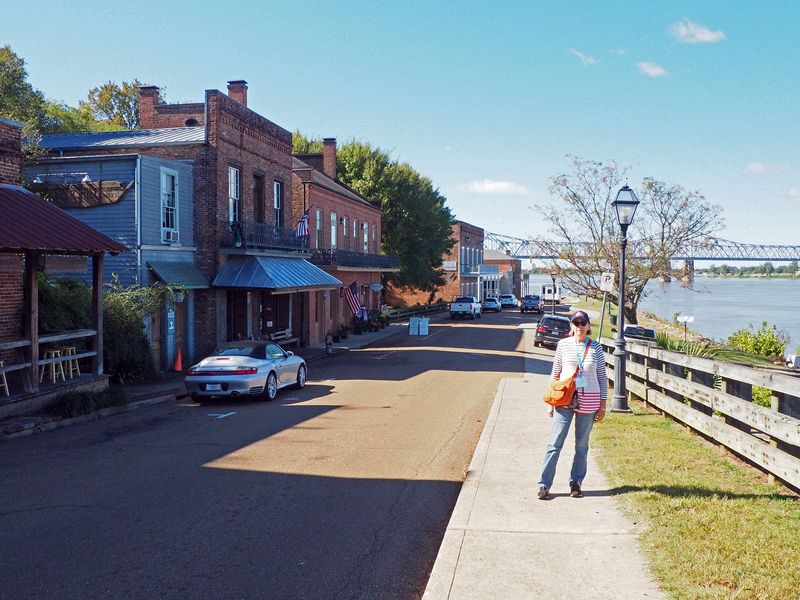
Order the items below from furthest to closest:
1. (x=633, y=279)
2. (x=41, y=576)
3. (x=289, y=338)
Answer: (x=633, y=279)
(x=289, y=338)
(x=41, y=576)

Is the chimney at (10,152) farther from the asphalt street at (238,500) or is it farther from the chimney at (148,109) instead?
the chimney at (148,109)

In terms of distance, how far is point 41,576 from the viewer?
5758 mm

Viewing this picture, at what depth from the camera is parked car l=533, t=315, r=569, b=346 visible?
32.8 metres

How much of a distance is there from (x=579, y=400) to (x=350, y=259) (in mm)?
32508

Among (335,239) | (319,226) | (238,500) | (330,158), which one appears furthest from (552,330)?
(238,500)

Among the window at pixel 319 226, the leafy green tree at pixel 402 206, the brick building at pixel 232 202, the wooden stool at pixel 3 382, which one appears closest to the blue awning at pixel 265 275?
the brick building at pixel 232 202

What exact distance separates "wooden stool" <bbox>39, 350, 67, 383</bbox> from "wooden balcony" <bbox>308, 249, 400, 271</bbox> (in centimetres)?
1837

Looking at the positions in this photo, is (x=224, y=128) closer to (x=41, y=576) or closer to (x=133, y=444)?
(x=133, y=444)

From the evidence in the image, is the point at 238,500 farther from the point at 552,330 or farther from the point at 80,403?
the point at 552,330

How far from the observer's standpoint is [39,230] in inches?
548

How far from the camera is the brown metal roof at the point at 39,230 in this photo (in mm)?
13103

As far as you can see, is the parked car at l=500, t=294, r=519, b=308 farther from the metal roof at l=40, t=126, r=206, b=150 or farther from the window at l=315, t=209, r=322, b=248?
the metal roof at l=40, t=126, r=206, b=150

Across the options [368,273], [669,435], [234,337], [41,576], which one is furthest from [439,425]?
[368,273]

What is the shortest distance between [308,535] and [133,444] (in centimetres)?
572
